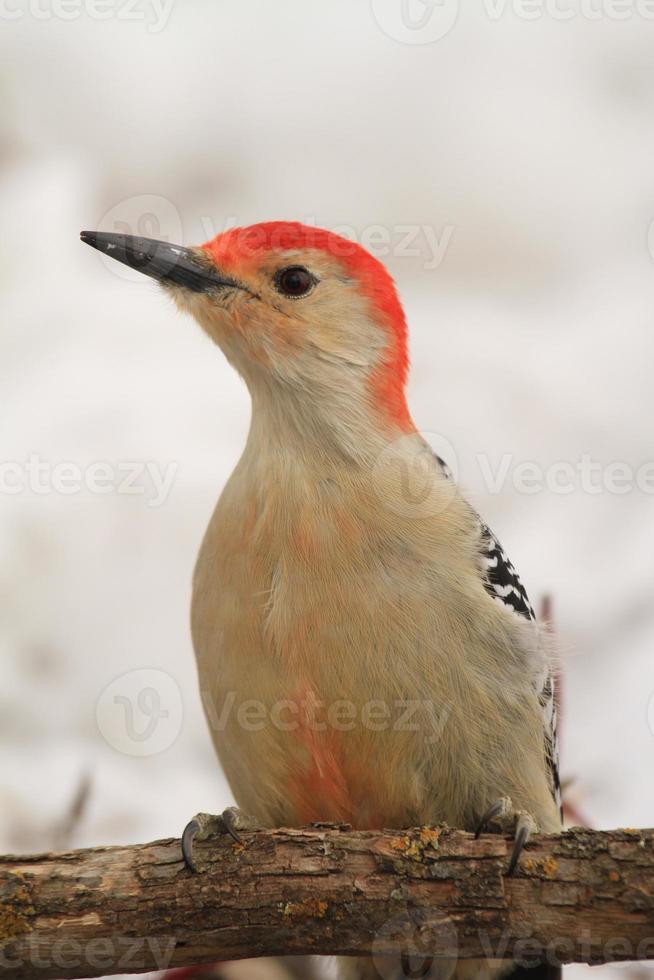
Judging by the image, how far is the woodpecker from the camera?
4199 millimetres

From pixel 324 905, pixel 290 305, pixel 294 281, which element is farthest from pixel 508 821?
pixel 294 281

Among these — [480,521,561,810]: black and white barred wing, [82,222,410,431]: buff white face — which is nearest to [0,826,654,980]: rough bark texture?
[480,521,561,810]: black and white barred wing

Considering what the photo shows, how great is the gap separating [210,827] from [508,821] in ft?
3.95

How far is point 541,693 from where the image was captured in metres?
4.72

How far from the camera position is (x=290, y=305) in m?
4.66

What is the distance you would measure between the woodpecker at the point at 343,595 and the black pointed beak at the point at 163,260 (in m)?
0.01

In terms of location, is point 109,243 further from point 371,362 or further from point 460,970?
point 460,970

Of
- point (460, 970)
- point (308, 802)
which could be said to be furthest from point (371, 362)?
point (460, 970)

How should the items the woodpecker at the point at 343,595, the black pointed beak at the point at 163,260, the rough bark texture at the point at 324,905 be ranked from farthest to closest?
1. the black pointed beak at the point at 163,260
2. the woodpecker at the point at 343,595
3. the rough bark texture at the point at 324,905

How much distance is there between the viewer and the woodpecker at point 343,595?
4.20 metres

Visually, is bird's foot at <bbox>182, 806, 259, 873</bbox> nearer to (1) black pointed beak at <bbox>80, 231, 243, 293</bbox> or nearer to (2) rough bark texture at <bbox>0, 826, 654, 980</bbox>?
(2) rough bark texture at <bbox>0, 826, 654, 980</bbox>

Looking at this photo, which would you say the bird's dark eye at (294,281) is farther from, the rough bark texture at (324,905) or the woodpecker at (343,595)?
the rough bark texture at (324,905)

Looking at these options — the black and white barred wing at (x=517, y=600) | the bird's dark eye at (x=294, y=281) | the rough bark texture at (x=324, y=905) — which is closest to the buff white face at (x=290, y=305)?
the bird's dark eye at (x=294, y=281)

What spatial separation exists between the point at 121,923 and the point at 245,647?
1133 mm
